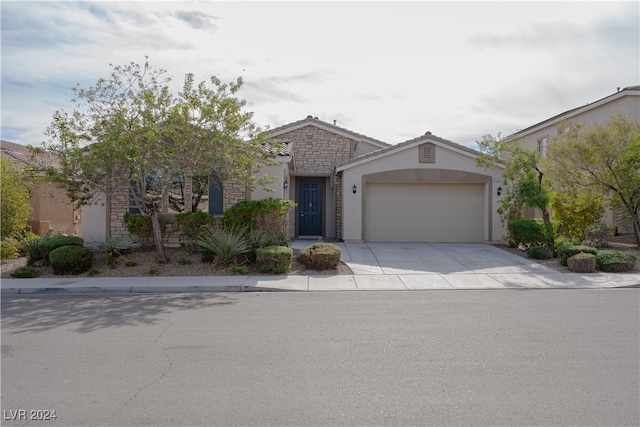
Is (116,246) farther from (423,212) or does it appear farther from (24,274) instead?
(423,212)

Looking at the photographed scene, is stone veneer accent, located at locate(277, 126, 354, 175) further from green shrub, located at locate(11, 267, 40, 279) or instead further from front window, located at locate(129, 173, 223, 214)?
green shrub, located at locate(11, 267, 40, 279)

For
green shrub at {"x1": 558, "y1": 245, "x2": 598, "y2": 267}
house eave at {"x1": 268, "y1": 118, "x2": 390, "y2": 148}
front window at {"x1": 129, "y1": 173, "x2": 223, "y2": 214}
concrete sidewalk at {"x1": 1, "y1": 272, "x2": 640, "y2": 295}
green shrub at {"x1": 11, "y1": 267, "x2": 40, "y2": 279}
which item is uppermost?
house eave at {"x1": 268, "y1": 118, "x2": 390, "y2": 148}

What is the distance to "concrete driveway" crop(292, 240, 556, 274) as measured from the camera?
492 inches

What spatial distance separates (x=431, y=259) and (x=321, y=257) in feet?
12.3

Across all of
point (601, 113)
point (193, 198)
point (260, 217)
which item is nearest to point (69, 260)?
point (193, 198)

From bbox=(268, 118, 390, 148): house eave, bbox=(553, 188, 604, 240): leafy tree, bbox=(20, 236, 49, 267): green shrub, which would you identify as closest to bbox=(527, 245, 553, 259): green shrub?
bbox=(553, 188, 604, 240): leafy tree

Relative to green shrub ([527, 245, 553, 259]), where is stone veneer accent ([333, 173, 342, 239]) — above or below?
above

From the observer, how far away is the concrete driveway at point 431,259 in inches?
492

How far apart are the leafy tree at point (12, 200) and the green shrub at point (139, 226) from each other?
9.94 feet

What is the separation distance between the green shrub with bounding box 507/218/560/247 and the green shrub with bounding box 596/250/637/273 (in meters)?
2.60

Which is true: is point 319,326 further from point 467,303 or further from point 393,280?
point 393,280

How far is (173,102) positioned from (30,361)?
7553 mm

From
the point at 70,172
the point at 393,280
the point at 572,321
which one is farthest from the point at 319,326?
the point at 70,172

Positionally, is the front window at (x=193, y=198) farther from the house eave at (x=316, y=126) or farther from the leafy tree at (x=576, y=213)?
the leafy tree at (x=576, y=213)
